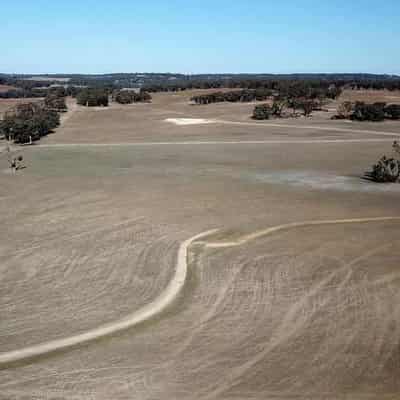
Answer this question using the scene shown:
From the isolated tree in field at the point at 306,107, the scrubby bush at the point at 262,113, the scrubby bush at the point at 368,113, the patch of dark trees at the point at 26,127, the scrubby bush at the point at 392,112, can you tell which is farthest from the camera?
the isolated tree in field at the point at 306,107

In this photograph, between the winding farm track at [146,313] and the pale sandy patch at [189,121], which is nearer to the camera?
the winding farm track at [146,313]

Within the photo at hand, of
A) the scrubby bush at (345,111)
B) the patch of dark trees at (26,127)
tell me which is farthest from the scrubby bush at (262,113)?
the patch of dark trees at (26,127)

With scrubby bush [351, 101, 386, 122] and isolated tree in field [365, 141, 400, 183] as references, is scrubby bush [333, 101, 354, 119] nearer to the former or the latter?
scrubby bush [351, 101, 386, 122]

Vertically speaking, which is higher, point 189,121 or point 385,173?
point 189,121

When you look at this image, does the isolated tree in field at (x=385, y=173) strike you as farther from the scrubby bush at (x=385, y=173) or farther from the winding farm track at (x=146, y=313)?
the winding farm track at (x=146, y=313)

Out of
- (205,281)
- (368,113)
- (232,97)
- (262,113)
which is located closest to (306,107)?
(262,113)

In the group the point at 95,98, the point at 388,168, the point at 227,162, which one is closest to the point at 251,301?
the point at 388,168

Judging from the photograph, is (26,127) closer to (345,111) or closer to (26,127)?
(26,127)

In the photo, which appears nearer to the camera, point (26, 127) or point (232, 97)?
point (26, 127)
